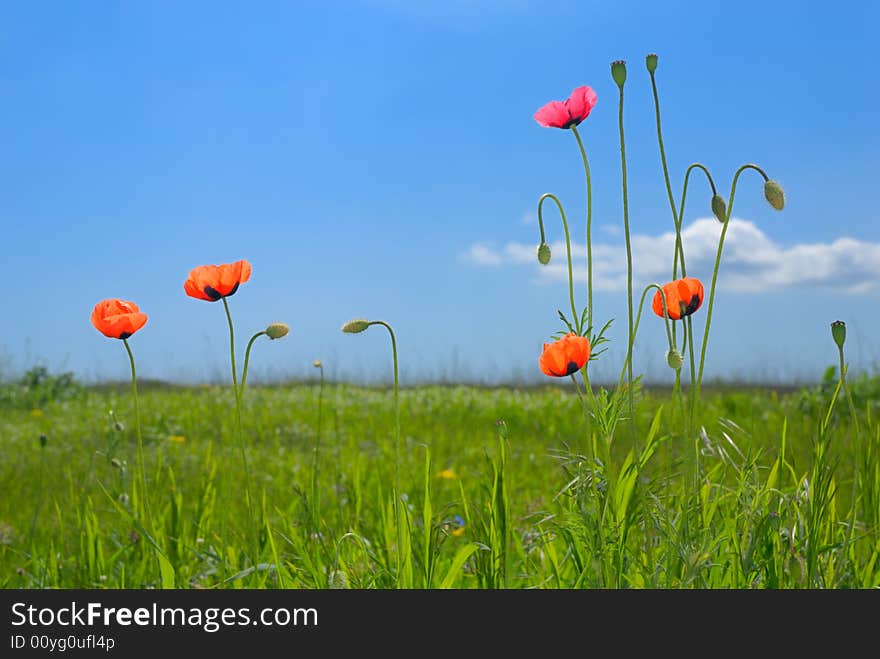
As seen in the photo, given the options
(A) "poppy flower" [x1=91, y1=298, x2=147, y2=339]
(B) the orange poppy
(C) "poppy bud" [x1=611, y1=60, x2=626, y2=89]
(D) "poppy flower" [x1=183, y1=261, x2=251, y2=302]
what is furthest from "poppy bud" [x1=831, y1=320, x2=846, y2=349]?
(A) "poppy flower" [x1=91, y1=298, x2=147, y2=339]

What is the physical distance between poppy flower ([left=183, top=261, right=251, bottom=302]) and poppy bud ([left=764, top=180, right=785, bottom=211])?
1353 millimetres

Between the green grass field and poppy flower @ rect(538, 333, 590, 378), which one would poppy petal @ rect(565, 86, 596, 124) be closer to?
poppy flower @ rect(538, 333, 590, 378)

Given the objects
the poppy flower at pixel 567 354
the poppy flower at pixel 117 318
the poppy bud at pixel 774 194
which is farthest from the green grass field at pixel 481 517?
the poppy bud at pixel 774 194

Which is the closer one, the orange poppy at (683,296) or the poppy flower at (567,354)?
the poppy flower at (567,354)

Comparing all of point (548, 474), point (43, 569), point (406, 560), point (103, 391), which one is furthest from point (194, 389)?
point (406, 560)

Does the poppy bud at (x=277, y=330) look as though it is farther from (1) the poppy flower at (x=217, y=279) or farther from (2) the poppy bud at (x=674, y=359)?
(2) the poppy bud at (x=674, y=359)

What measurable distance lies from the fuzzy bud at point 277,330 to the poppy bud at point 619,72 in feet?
3.32

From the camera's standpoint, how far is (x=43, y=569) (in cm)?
287

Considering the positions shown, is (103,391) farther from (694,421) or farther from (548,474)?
(694,421)

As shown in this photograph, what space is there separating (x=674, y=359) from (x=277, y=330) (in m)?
0.99

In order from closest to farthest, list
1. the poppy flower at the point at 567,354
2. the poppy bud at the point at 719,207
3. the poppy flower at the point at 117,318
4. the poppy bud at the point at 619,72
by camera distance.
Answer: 1. the poppy flower at the point at 567,354
2. the poppy bud at the point at 619,72
3. the poppy bud at the point at 719,207
4. the poppy flower at the point at 117,318

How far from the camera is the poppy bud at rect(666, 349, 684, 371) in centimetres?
197

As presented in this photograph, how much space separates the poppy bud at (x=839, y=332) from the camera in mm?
1991
